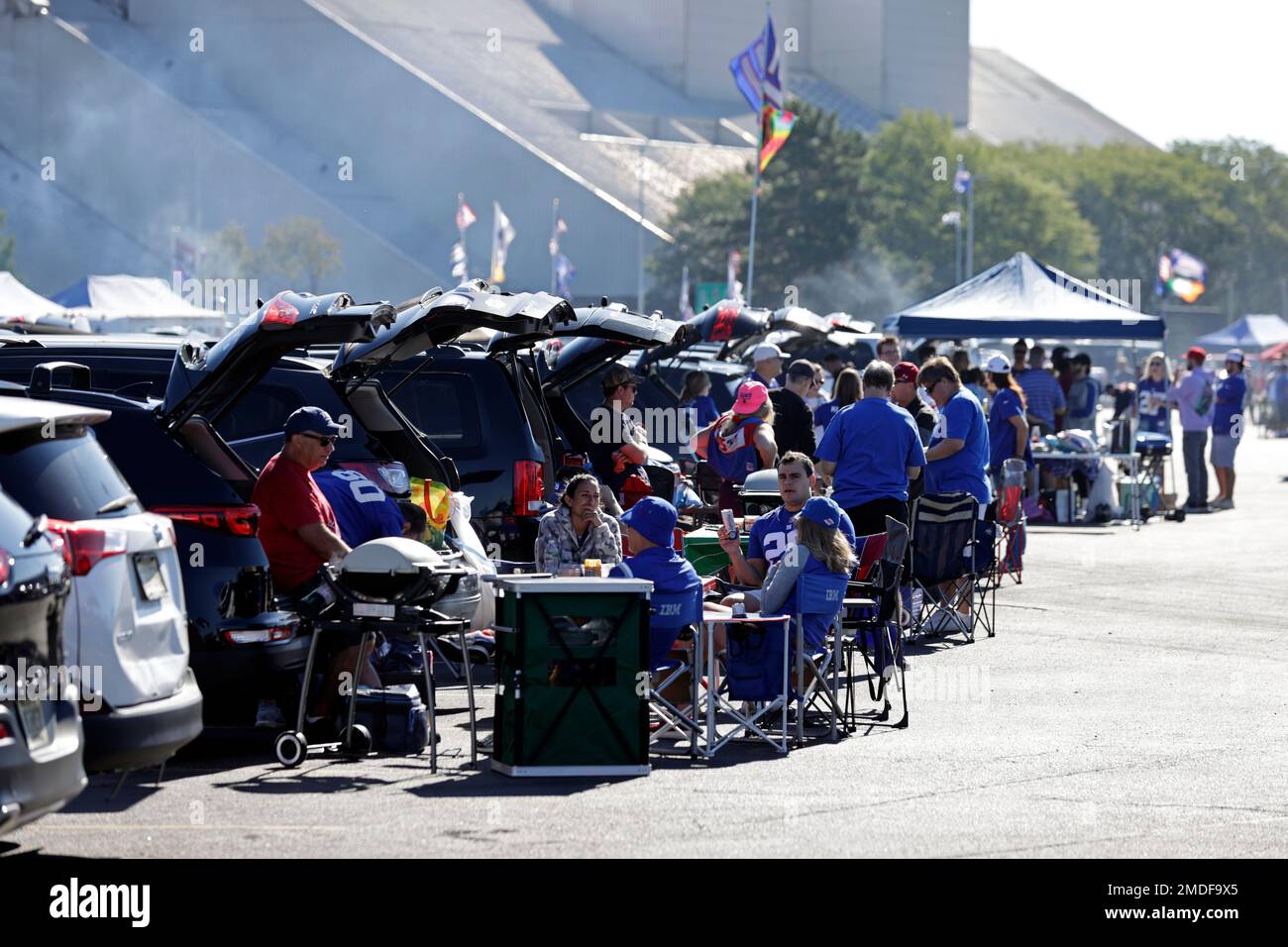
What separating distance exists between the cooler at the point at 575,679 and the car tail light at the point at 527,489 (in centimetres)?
427

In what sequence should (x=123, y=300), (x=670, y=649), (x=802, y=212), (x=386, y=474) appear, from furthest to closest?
1. (x=802, y=212)
2. (x=123, y=300)
3. (x=386, y=474)
4. (x=670, y=649)

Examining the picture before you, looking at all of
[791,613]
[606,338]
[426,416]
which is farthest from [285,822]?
[606,338]

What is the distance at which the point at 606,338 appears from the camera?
1506cm

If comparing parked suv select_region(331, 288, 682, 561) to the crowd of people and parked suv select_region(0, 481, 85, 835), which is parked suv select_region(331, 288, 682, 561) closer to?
the crowd of people

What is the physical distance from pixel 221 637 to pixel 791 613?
2736mm

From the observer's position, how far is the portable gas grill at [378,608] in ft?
29.9

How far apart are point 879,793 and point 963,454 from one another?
6503 mm

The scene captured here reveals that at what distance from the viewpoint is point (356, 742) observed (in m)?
9.34

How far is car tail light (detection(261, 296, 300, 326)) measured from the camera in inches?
380

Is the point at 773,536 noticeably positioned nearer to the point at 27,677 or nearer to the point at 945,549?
the point at 945,549

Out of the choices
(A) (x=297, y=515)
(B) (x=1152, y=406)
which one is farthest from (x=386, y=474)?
(B) (x=1152, y=406)

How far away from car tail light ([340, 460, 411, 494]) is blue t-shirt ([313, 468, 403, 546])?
56 cm

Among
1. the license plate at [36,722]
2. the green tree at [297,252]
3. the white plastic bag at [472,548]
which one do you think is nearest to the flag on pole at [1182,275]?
the green tree at [297,252]
